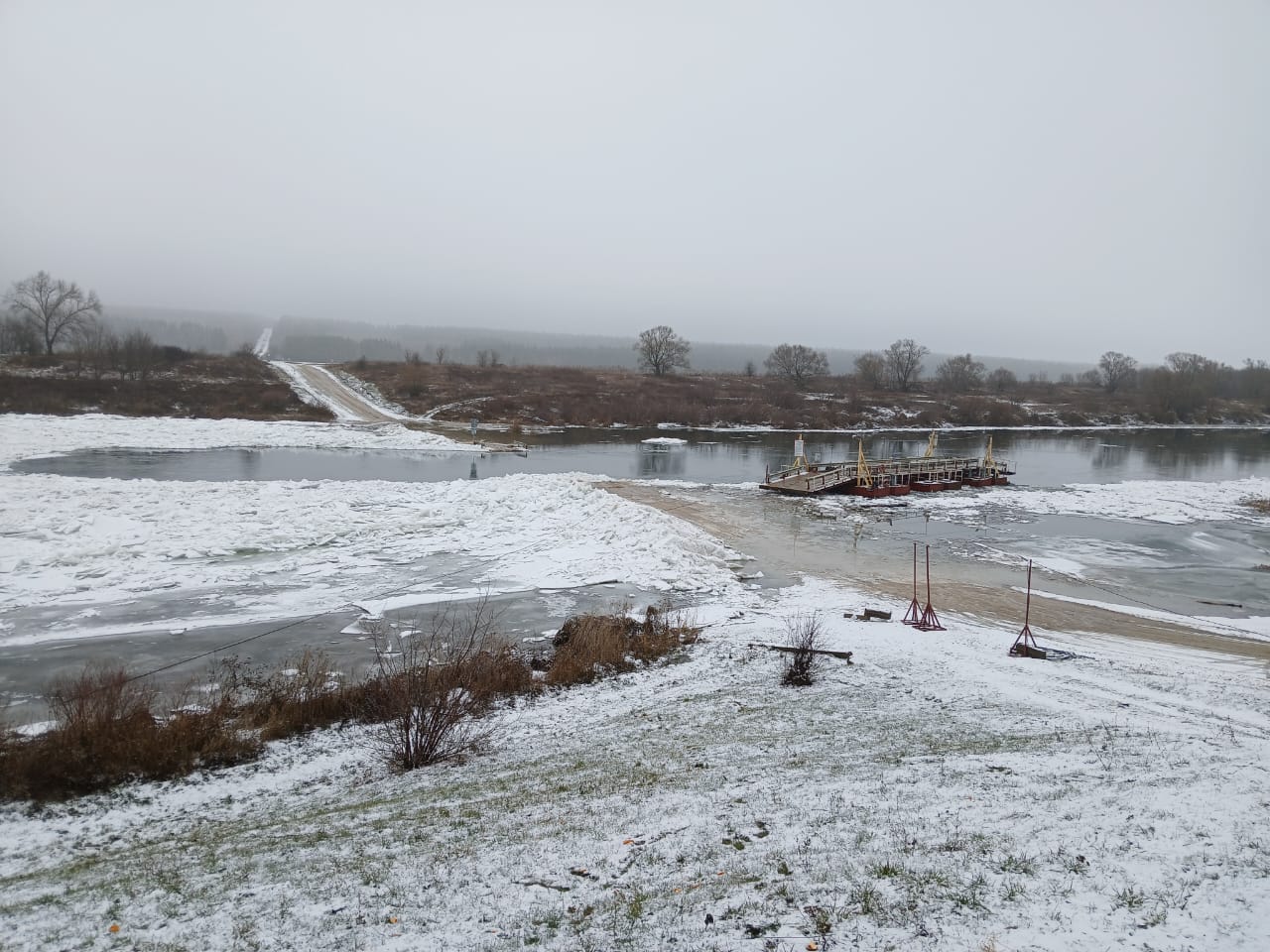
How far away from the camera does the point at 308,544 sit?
17656 mm

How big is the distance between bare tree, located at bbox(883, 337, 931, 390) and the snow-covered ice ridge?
87.3 meters

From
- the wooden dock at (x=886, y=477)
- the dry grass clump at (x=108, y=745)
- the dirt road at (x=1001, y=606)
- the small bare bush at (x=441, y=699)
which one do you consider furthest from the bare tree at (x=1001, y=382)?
the dry grass clump at (x=108, y=745)

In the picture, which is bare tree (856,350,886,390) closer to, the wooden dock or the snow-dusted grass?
the wooden dock

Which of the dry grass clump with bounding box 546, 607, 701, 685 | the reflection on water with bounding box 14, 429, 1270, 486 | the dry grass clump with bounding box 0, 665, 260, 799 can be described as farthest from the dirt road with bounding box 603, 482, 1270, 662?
the reflection on water with bounding box 14, 429, 1270, 486

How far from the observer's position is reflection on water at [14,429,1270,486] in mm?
30766

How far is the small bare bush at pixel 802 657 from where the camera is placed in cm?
1020

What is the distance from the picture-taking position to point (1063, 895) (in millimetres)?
4555

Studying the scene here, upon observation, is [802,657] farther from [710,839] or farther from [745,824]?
[710,839]

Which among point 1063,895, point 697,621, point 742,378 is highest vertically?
point 742,378

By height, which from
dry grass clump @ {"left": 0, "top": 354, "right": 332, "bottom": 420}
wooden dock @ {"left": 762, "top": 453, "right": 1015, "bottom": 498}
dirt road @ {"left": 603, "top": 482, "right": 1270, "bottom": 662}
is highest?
dry grass clump @ {"left": 0, "top": 354, "right": 332, "bottom": 420}

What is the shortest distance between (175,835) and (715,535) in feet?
54.7

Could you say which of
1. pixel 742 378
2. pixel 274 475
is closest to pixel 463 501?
pixel 274 475

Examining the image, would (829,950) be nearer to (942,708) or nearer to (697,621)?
(942,708)

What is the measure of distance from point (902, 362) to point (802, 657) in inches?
3996
